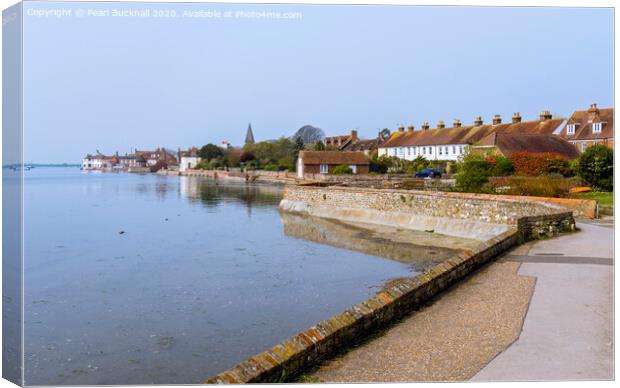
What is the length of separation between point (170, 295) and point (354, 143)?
8178 centimetres

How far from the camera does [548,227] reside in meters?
15.6

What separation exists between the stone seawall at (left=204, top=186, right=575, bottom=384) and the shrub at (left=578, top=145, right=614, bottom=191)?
732cm

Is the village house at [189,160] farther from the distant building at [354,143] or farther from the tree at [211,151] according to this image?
the distant building at [354,143]

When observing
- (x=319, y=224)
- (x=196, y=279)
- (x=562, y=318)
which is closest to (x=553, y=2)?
(x=562, y=318)

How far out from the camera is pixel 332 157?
65.6m

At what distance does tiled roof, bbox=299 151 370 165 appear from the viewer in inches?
2532

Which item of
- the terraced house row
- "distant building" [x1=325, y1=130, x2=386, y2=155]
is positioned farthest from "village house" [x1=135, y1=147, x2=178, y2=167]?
the terraced house row

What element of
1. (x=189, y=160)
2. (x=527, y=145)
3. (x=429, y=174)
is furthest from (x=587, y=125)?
(x=189, y=160)

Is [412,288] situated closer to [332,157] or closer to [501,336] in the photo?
[501,336]

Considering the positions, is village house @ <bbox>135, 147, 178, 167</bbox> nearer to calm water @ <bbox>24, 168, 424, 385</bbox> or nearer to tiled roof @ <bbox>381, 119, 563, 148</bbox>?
tiled roof @ <bbox>381, 119, 563, 148</bbox>

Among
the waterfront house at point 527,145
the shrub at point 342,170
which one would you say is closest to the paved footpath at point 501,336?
the waterfront house at point 527,145

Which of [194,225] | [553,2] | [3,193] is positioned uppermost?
[553,2]

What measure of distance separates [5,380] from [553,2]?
24.6 ft

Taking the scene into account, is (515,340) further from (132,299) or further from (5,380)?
(132,299)
